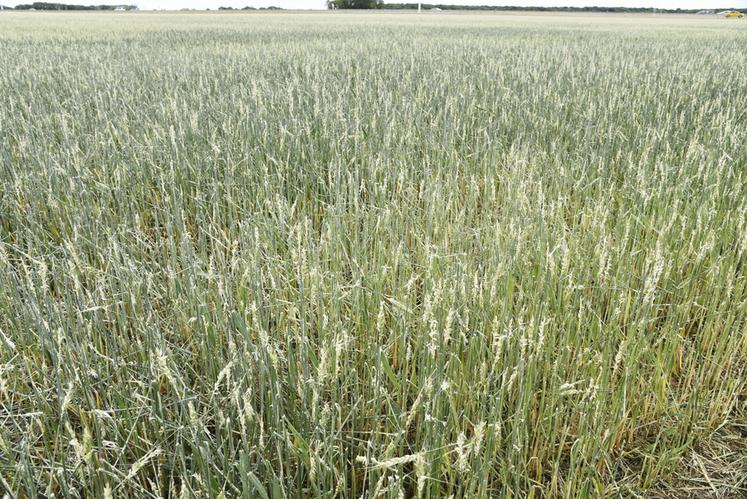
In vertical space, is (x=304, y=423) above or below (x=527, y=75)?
below

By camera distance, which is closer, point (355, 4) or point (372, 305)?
point (372, 305)

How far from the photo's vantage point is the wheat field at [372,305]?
98 cm

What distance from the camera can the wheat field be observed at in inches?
38.6

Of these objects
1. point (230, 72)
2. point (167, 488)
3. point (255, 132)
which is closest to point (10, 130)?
point (255, 132)

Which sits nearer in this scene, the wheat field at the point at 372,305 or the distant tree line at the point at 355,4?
the wheat field at the point at 372,305

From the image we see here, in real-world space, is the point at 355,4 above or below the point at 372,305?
above

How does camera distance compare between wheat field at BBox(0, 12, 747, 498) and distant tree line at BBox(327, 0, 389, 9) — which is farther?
distant tree line at BBox(327, 0, 389, 9)

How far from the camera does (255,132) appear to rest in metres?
2.72

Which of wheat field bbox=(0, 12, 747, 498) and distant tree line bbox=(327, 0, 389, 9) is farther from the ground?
distant tree line bbox=(327, 0, 389, 9)

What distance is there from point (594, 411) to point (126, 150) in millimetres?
2457

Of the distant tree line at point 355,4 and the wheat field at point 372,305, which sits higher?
the distant tree line at point 355,4

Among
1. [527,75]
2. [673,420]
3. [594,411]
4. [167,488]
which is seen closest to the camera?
[167,488]

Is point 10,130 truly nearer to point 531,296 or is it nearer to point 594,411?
point 531,296

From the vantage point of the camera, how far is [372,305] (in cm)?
147
